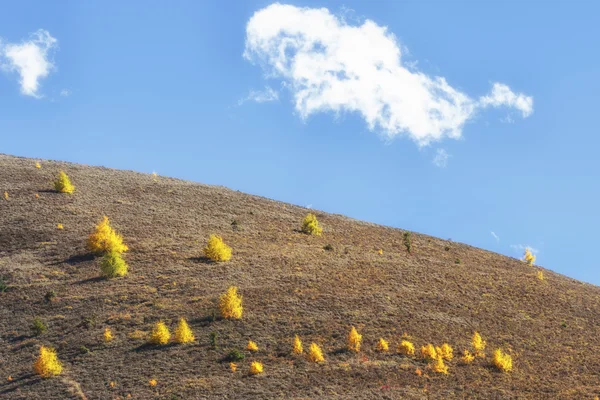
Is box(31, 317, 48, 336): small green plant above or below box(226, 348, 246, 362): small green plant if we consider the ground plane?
below

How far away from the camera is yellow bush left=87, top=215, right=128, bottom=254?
217ft

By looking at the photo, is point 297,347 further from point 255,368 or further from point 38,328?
point 38,328

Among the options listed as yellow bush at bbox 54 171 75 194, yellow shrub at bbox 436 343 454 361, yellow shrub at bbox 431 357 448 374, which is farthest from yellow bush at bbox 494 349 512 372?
yellow bush at bbox 54 171 75 194

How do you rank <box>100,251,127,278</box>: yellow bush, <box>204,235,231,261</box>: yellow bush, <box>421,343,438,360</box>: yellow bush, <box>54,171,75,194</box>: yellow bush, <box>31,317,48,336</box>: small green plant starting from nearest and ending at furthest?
<box>31,317,48,336</box>: small green plant, <box>421,343,438,360</box>: yellow bush, <box>100,251,127,278</box>: yellow bush, <box>204,235,231,261</box>: yellow bush, <box>54,171,75,194</box>: yellow bush

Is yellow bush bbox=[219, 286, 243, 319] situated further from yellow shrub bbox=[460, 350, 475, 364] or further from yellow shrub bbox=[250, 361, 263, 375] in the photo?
yellow shrub bbox=[460, 350, 475, 364]

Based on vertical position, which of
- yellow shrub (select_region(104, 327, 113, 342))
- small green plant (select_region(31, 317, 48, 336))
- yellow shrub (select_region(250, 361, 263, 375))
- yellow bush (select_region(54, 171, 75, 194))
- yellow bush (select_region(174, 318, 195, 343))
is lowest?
small green plant (select_region(31, 317, 48, 336))

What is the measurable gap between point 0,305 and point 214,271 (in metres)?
20.4

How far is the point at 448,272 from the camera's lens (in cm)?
7569

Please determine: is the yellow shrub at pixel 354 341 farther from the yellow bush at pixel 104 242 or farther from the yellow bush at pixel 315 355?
the yellow bush at pixel 104 242

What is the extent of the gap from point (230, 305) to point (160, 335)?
282 inches

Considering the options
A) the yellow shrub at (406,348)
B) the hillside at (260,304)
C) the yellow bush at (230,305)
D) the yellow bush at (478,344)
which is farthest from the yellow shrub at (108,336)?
the yellow bush at (478,344)

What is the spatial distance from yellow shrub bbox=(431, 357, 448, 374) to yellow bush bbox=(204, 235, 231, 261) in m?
25.8

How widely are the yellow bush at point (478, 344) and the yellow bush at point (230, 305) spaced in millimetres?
21823

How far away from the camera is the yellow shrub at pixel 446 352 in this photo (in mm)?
54275
